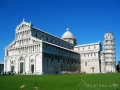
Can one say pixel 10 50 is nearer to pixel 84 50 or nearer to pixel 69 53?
pixel 69 53

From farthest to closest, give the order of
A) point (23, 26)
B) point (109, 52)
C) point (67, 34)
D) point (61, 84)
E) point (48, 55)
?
point (67, 34) → point (109, 52) → point (23, 26) → point (48, 55) → point (61, 84)

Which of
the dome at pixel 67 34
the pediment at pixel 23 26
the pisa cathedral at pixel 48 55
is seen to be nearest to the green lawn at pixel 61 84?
the pisa cathedral at pixel 48 55

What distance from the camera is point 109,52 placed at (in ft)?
220

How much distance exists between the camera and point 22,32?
5225 centimetres

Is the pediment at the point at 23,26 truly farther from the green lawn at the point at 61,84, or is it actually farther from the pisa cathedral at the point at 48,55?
the green lawn at the point at 61,84

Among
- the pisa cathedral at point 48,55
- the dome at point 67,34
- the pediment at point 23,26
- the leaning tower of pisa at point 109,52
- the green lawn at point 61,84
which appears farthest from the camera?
the dome at point 67,34

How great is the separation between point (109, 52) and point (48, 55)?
31135mm

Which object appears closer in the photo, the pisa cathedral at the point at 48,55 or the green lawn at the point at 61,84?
the green lawn at the point at 61,84

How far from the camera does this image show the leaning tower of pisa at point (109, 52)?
216ft

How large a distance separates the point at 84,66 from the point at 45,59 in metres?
26.6

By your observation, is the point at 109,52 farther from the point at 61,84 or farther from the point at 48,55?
the point at 61,84

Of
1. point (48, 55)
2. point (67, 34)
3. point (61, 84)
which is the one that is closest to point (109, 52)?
point (67, 34)

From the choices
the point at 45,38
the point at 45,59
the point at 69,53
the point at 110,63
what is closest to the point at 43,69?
the point at 45,59

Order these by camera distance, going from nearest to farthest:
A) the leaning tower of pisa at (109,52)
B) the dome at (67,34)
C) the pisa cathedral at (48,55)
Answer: the pisa cathedral at (48,55), the leaning tower of pisa at (109,52), the dome at (67,34)
